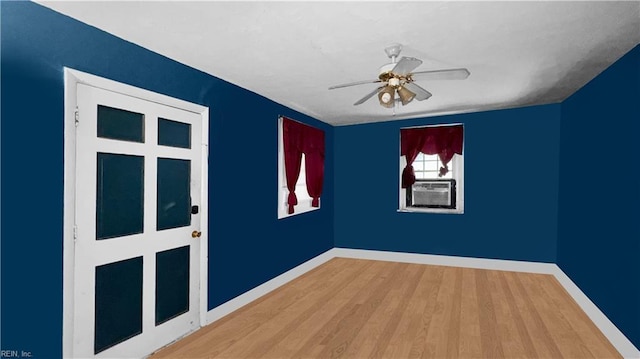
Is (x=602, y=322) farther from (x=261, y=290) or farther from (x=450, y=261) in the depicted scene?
(x=261, y=290)

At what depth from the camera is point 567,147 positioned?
446 centimetres

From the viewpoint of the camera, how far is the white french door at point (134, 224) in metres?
Answer: 2.24

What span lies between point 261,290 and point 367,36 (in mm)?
3028

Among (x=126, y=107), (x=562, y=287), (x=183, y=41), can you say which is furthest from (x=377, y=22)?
(x=562, y=287)

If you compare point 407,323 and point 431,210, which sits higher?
point 431,210

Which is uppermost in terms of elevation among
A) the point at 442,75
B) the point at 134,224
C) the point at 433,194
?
the point at 442,75

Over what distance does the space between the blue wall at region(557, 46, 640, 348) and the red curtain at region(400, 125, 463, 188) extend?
1525 mm

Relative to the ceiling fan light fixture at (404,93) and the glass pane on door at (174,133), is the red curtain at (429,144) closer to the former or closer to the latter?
the ceiling fan light fixture at (404,93)

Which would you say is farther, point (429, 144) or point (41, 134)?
point (429, 144)

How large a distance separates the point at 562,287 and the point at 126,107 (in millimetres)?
5260

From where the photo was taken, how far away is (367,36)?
2449 mm

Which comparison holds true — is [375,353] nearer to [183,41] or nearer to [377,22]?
[377,22]

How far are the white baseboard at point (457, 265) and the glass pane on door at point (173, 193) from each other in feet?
3.35

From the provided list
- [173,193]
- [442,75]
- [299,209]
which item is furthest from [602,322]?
[173,193]
